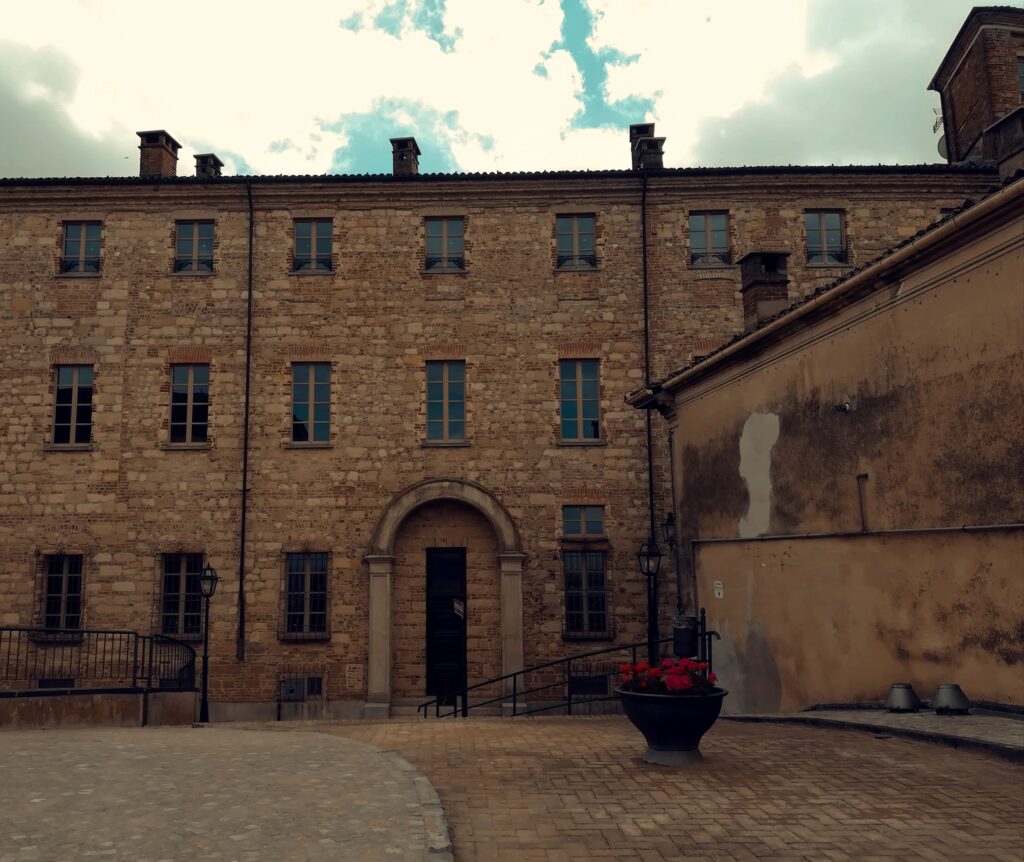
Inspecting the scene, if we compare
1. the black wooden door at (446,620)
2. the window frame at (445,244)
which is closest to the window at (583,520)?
the black wooden door at (446,620)

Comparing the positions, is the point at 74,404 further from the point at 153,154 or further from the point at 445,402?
the point at 445,402

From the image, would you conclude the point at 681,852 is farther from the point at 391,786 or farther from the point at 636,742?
the point at 636,742

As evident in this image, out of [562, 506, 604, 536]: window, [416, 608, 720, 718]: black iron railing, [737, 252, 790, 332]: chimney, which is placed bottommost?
[416, 608, 720, 718]: black iron railing

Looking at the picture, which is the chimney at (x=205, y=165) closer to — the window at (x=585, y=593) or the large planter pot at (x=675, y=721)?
the window at (x=585, y=593)

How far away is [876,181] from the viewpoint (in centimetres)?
1977

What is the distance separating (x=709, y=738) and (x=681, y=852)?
4.18 m

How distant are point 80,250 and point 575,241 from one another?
11149 millimetres

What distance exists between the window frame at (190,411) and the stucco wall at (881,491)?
36.2 ft

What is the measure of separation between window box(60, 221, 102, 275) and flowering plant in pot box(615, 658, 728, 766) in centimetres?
1684

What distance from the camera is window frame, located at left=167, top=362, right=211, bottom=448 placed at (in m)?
19.1

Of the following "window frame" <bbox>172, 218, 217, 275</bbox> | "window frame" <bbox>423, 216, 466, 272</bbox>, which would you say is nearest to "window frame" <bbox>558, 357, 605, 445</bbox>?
"window frame" <bbox>423, 216, 466, 272</bbox>

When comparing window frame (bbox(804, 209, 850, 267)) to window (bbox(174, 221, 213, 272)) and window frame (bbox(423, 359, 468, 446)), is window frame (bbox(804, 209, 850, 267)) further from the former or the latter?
window (bbox(174, 221, 213, 272))

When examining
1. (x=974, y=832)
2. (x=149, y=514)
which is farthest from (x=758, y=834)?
(x=149, y=514)

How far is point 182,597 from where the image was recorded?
1856cm
